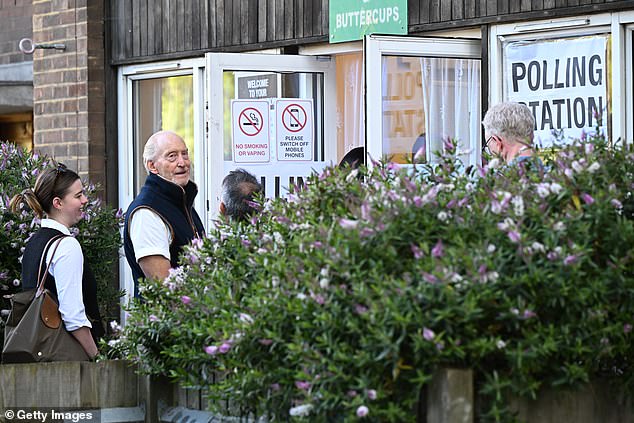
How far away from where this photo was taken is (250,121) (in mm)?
9242

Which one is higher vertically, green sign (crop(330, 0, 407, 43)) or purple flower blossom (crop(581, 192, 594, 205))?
green sign (crop(330, 0, 407, 43))

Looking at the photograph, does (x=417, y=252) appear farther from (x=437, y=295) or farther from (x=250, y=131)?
(x=250, y=131)

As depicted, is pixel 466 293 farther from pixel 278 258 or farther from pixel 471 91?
pixel 471 91

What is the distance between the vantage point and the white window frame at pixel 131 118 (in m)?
10.2

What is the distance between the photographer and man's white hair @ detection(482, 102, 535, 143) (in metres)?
5.46

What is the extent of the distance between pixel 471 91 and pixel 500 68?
391 millimetres

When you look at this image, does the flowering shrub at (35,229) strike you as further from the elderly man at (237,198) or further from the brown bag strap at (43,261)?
the elderly man at (237,198)

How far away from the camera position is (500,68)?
7.92m

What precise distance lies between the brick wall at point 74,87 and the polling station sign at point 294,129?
2279 mm

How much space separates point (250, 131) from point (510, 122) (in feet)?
13.1

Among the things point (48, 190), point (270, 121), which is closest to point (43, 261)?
point (48, 190)

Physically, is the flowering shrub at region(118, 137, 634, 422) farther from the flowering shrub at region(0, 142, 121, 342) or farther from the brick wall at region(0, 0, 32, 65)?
the brick wall at region(0, 0, 32, 65)

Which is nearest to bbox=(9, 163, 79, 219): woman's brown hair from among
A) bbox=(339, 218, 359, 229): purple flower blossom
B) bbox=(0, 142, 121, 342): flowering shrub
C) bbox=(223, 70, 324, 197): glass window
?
bbox=(0, 142, 121, 342): flowering shrub

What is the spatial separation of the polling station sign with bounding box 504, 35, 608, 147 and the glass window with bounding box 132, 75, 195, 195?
11.5 ft
